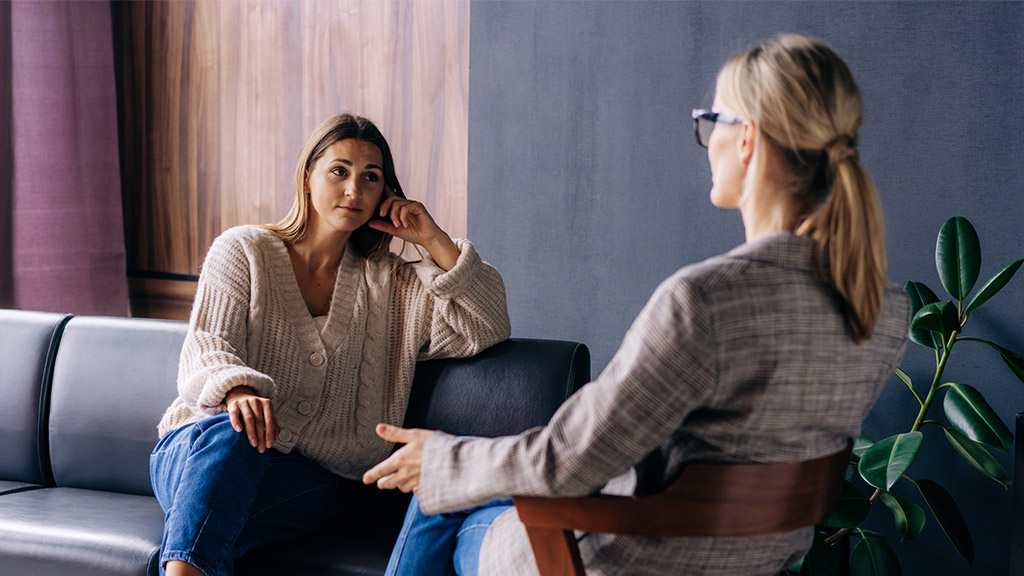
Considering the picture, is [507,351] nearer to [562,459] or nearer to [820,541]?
[820,541]

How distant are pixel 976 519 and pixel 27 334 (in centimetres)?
260

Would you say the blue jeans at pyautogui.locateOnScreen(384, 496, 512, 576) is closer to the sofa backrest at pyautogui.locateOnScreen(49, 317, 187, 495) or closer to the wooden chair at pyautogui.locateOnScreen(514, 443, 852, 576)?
the wooden chair at pyautogui.locateOnScreen(514, 443, 852, 576)

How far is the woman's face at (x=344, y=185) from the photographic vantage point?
209cm

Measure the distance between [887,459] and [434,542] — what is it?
3.50ft

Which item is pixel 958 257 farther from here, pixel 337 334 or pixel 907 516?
pixel 337 334

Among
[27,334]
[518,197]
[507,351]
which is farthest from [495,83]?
[27,334]

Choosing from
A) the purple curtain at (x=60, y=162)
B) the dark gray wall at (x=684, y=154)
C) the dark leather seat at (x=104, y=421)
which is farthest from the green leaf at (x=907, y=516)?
the purple curtain at (x=60, y=162)

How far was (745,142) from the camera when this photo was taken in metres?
1.15

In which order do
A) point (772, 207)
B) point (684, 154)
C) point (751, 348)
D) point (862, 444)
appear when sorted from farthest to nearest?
point (684, 154) → point (862, 444) → point (772, 207) → point (751, 348)

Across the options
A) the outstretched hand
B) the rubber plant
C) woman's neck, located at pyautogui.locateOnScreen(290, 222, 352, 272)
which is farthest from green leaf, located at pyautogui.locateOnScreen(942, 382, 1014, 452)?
woman's neck, located at pyautogui.locateOnScreen(290, 222, 352, 272)

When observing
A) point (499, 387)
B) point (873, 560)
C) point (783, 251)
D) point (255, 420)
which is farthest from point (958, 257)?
point (255, 420)

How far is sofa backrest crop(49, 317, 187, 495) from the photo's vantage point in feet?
7.30

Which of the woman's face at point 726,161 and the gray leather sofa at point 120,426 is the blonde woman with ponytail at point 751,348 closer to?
the woman's face at point 726,161

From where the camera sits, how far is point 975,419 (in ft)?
6.62
